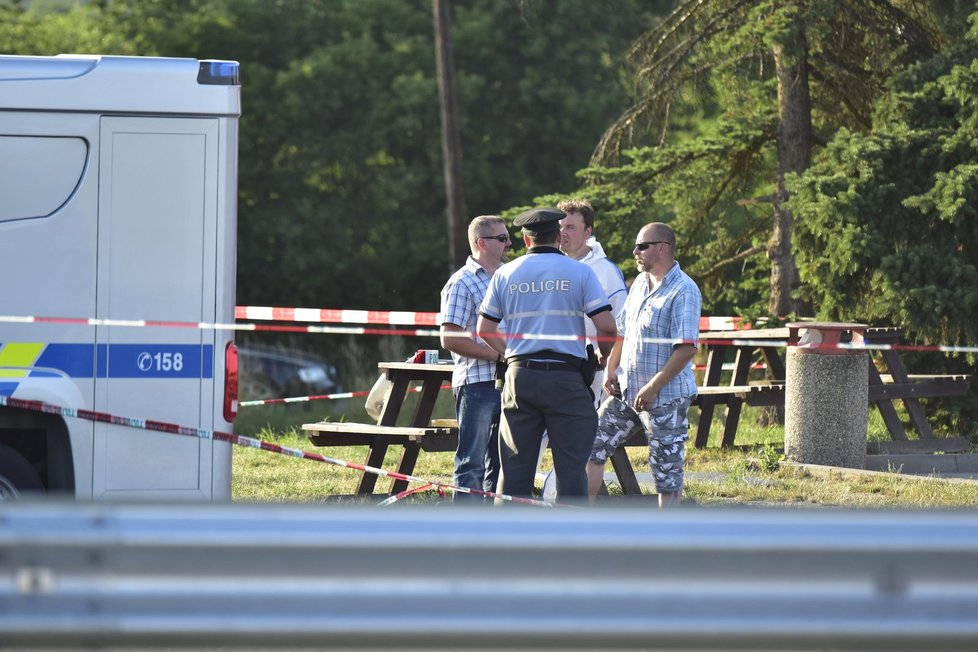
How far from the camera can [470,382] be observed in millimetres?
7461

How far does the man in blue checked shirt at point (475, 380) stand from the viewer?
7.46m

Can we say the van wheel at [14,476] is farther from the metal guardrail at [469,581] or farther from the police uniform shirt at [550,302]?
the metal guardrail at [469,581]

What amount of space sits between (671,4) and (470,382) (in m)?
26.8

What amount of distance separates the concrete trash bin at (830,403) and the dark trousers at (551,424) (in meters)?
4.23

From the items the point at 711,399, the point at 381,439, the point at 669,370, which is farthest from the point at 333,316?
the point at 669,370

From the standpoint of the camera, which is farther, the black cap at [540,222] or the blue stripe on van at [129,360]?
the black cap at [540,222]

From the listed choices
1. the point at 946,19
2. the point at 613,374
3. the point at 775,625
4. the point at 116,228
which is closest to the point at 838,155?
the point at 946,19

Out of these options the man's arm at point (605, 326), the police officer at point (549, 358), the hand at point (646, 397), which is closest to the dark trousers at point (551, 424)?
the police officer at point (549, 358)

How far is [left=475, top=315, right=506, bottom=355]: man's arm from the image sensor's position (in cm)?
668

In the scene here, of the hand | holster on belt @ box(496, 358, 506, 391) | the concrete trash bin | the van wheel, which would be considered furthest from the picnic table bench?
the van wheel

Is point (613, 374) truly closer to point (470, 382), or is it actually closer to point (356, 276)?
point (470, 382)

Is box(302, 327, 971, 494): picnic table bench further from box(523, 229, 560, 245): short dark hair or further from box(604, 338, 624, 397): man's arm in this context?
box(523, 229, 560, 245): short dark hair

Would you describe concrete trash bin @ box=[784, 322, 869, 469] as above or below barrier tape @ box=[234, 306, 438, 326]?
below

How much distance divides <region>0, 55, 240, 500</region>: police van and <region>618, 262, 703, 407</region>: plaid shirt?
2.15 metres
